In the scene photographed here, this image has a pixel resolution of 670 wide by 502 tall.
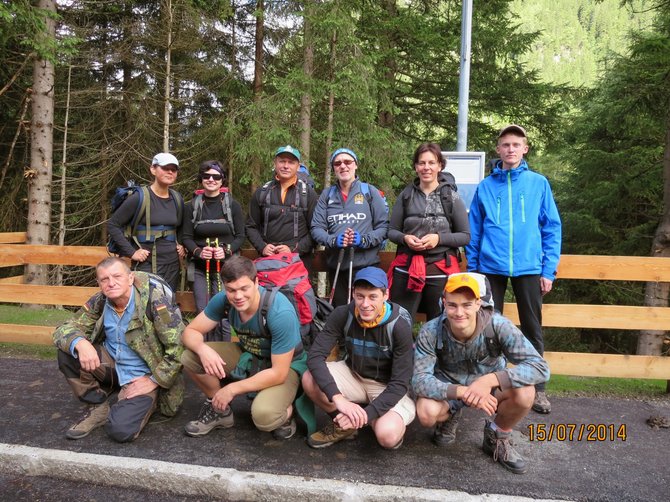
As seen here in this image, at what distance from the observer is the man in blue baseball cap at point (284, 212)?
14.9 ft

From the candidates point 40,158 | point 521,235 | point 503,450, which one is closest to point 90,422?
point 503,450

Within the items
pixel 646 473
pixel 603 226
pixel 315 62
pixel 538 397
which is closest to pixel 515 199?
pixel 538 397

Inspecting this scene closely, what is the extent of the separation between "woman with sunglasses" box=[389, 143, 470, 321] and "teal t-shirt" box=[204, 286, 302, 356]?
3.57 ft

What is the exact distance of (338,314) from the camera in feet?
11.6

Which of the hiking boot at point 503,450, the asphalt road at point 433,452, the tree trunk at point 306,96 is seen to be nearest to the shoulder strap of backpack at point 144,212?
the asphalt road at point 433,452

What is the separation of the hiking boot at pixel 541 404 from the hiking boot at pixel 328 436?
1.91 metres

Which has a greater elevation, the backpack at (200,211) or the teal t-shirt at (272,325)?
the backpack at (200,211)

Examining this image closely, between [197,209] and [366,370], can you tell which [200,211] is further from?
[366,370]

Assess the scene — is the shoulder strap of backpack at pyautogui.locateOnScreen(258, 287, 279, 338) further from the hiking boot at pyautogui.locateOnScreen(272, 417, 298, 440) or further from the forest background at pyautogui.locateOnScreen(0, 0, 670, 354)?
the forest background at pyautogui.locateOnScreen(0, 0, 670, 354)

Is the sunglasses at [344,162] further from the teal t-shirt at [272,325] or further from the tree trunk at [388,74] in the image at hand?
the tree trunk at [388,74]

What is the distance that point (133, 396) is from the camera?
366 cm

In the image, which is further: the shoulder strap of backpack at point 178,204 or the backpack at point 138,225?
the shoulder strap of backpack at point 178,204

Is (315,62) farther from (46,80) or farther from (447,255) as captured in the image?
(447,255)
